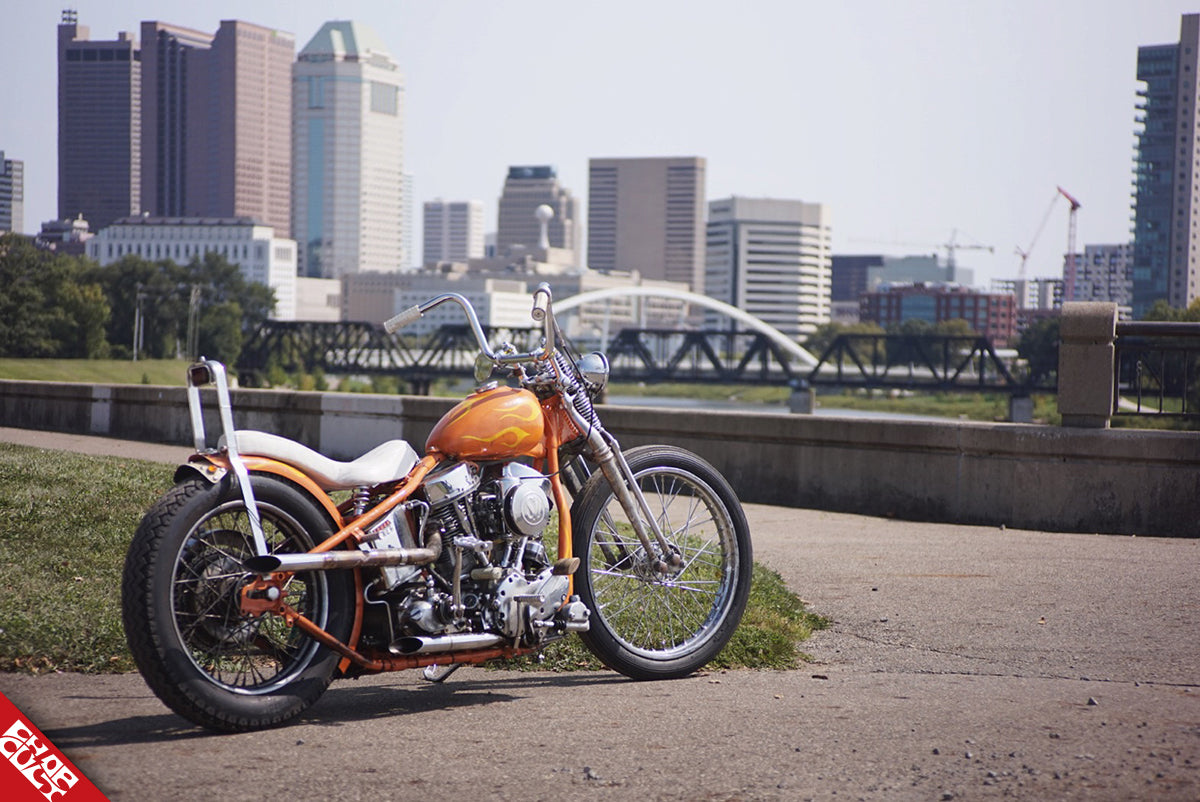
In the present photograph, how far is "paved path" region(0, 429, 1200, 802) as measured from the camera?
3645 millimetres

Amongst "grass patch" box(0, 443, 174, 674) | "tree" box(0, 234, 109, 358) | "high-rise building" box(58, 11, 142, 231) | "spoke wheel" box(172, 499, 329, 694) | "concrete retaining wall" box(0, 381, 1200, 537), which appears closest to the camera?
"spoke wheel" box(172, 499, 329, 694)

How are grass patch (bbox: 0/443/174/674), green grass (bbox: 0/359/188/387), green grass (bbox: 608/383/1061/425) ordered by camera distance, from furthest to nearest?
1. green grass (bbox: 608/383/1061/425)
2. green grass (bbox: 0/359/188/387)
3. grass patch (bbox: 0/443/174/674)

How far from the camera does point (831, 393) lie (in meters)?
126

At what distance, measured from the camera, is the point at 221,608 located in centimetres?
412

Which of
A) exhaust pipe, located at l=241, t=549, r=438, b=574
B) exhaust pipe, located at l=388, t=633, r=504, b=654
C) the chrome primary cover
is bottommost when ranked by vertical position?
exhaust pipe, located at l=388, t=633, r=504, b=654

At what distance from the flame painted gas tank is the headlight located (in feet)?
1.06

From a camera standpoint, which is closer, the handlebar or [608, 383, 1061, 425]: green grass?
the handlebar

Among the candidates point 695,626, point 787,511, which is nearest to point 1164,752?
point 695,626

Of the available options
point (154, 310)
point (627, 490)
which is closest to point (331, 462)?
point (627, 490)

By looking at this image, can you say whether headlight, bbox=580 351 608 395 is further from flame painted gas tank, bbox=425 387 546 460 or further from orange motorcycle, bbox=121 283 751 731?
flame painted gas tank, bbox=425 387 546 460

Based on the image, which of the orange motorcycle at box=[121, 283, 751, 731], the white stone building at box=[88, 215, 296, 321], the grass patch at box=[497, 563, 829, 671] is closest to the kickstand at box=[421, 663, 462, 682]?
the orange motorcycle at box=[121, 283, 751, 731]

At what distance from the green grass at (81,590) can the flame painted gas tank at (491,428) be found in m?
1.12

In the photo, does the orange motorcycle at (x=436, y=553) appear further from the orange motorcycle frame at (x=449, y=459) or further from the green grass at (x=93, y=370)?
the green grass at (x=93, y=370)

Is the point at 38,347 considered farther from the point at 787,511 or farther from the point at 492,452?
the point at 492,452
